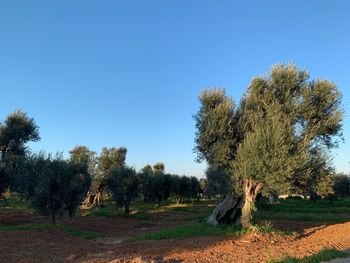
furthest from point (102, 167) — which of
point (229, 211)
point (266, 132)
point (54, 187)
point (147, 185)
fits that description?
point (266, 132)

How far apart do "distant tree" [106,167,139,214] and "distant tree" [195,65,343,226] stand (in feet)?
78.3

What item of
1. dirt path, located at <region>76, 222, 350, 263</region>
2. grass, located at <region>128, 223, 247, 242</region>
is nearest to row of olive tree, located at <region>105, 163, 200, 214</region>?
grass, located at <region>128, 223, 247, 242</region>

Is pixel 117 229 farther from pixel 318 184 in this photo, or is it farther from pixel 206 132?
pixel 318 184

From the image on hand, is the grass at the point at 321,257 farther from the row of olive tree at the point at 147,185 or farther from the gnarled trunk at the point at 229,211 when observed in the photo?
the row of olive tree at the point at 147,185

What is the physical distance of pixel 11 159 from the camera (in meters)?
37.8

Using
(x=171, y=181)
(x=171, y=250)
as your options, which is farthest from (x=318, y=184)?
(x=171, y=181)

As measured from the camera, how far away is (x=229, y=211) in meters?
26.9

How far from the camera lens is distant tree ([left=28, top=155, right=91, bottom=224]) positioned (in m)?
29.4

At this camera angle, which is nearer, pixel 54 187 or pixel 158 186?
pixel 54 187

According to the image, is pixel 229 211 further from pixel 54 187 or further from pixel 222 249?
pixel 54 187

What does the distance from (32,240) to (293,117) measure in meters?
16.9

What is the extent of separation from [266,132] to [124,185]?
100ft

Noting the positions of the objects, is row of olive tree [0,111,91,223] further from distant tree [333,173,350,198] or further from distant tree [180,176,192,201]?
distant tree [333,173,350,198]

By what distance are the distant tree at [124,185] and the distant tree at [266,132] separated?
78.3 feet
